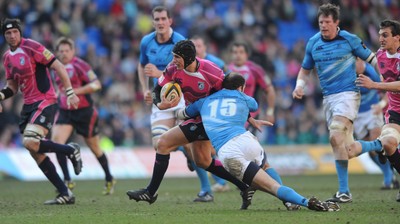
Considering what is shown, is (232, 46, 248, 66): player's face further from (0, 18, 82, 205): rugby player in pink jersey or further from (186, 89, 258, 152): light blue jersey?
(186, 89, 258, 152): light blue jersey

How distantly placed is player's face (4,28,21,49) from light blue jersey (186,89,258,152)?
11.9 feet

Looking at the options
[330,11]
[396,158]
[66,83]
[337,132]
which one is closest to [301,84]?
[337,132]

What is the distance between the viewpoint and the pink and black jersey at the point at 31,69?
12.5m

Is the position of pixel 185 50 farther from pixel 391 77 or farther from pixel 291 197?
pixel 391 77

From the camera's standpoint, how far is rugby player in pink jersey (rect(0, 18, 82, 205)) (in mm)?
12445

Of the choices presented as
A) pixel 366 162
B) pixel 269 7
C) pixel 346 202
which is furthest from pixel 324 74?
pixel 269 7

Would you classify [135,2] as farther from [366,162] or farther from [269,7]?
[366,162]

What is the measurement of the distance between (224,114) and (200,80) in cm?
84

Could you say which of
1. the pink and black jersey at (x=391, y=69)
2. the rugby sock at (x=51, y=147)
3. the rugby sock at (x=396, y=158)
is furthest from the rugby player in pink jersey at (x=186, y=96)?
the pink and black jersey at (x=391, y=69)

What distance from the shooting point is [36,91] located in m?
12.7

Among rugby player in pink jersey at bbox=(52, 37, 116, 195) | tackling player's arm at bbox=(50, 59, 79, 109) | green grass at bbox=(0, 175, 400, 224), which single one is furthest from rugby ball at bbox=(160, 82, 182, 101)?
rugby player in pink jersey at bbox=(52, 37, 116, 195)

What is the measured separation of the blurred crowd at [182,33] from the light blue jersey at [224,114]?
12977 mm

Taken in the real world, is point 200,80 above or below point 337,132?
above

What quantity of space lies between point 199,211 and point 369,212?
230 cm
